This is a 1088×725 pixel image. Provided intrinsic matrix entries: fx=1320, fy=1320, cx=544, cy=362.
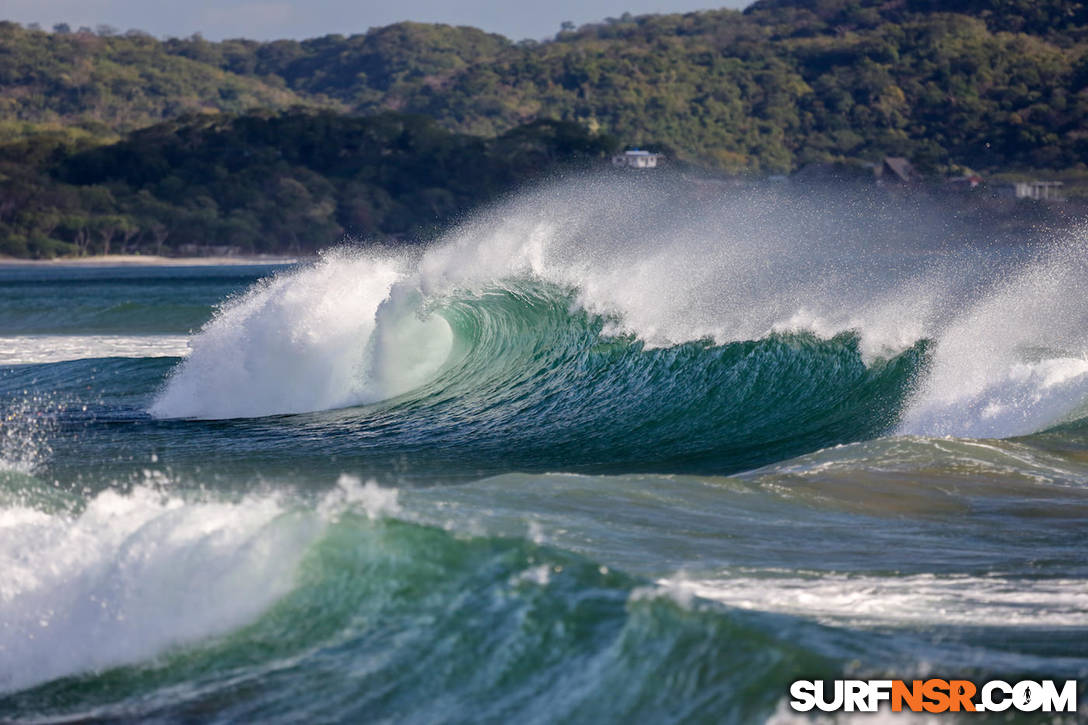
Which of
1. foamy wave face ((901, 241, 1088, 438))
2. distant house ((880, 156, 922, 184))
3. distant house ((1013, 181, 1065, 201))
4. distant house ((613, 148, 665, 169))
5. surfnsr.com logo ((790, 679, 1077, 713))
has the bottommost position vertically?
surfnsr.com logo ((790, 679, 1077, 713))

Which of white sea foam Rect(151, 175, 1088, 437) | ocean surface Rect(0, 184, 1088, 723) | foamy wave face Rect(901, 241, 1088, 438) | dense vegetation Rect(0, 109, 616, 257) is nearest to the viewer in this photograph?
ocean surface Rect(0, 184, 1088, 723)

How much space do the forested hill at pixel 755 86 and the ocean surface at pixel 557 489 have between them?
98887 millimetres

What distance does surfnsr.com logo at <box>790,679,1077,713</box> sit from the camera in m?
4.66

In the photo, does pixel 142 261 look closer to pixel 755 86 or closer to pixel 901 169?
pixel 901 169

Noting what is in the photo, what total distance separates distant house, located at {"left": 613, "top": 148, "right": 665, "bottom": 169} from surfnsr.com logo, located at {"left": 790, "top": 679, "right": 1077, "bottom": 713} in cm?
11515

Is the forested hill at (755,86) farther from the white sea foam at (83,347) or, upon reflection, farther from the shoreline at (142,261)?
the white sea foam at (83,347)

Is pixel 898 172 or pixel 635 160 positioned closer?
pixel 898 172

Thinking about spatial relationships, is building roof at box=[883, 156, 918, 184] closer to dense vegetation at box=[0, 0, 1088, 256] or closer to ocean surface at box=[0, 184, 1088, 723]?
dense vegetation at box=[0, 0, 1088, 256]

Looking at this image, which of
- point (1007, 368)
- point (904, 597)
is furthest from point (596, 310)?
point (904, 597)

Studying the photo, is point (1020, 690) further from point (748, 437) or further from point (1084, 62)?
point (1084, 62)

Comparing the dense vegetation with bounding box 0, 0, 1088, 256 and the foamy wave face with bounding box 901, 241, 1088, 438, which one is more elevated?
the dense vegetation with bounding box 0, 0, 1088, 256

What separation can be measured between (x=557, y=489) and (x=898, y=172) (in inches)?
4083

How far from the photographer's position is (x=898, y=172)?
107 m

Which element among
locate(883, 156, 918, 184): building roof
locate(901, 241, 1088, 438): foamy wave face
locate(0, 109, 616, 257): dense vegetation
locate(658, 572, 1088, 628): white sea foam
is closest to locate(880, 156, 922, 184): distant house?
locate(883, 156, 918, 184): building roof
